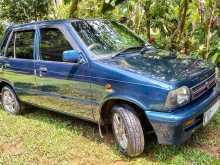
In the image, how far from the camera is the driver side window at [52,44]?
A: 17.4ft

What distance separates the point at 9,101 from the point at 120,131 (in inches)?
121

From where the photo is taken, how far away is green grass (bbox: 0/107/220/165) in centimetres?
459

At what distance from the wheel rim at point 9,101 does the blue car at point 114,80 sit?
1.49 ft

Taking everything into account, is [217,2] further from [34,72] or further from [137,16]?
[34,72]

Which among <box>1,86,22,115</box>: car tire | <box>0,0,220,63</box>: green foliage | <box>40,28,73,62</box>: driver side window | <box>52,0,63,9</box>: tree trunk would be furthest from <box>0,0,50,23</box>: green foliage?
<box>40,28,73,62</box>: driver side window

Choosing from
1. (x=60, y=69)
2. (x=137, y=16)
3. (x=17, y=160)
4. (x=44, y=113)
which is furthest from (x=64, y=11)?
(x=17, y=160)

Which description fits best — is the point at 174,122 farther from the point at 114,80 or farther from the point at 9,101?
the point at 9,101

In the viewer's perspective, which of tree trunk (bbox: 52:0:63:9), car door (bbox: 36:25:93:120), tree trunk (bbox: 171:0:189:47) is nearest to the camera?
car door (bbox: 36:25:93:120)

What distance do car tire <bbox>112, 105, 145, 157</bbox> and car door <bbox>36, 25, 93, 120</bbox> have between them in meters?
0.57

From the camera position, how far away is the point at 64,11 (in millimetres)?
10734

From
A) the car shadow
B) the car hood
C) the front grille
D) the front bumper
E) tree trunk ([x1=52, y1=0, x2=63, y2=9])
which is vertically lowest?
the car shadow

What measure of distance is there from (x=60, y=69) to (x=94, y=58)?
0.63 m

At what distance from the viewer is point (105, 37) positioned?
209 inches

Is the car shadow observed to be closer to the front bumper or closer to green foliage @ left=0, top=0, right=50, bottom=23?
the front bumper
